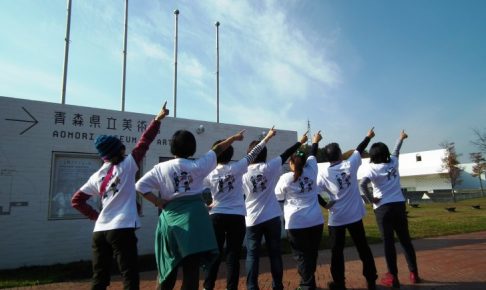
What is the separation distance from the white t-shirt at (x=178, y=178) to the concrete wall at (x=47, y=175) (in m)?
5.51

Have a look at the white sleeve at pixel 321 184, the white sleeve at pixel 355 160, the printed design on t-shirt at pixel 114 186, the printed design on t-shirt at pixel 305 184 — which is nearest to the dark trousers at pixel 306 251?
the printed design on t-shirt at pixel 305 184

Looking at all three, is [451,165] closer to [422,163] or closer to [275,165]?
[422,163]

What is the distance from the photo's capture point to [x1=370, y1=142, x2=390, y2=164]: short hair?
5.60m

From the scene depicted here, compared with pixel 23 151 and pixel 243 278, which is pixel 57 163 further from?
pixel 243 278

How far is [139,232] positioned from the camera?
8859 millimetres

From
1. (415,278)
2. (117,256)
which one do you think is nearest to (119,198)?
(117,256)

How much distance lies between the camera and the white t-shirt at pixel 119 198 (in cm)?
356

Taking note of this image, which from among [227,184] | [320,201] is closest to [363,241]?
[320,201]

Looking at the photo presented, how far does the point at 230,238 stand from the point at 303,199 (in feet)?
3.48

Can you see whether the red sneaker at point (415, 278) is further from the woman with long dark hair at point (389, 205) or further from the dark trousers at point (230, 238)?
the dark trousers at point (230, 238)

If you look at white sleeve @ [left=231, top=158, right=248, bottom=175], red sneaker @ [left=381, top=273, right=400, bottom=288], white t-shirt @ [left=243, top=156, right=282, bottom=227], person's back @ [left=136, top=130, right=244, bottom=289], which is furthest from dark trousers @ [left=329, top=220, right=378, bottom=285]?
person's back @ [left=136, top=130, right=244, bottom=289]

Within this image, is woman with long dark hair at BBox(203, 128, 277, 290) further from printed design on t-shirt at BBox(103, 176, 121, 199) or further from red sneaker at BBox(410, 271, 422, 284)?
red sneaker at BBox(410, 271, 422, 284)

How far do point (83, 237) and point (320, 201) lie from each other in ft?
18.4

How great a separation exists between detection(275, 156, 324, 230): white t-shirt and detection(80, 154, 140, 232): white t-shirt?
2.02 meters
